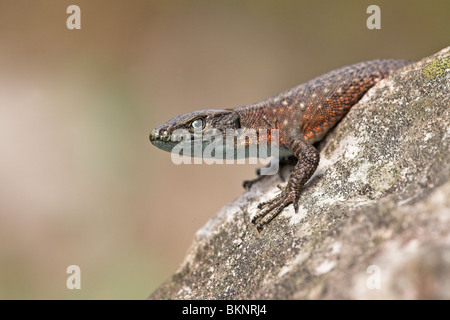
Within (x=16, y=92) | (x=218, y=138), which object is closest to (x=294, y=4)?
(x=16, y=92)

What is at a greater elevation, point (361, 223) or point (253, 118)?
point (253, 118)

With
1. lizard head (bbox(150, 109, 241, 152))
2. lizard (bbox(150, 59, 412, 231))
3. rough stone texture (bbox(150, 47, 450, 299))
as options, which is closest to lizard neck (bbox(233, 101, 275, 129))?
lizard (bbox(150, 59, 412, 231))

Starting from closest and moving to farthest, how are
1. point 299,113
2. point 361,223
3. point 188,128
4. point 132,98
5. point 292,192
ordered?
1. point 361,223
2. point 292,192
3. point 188,128
4. point 299,113
5. point 132,98

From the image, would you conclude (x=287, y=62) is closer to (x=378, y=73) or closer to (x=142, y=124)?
(x=142, y=124)

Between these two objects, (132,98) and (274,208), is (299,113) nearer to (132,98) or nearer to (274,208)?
(274,208)

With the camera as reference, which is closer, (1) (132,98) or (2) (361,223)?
(2) (361,223)

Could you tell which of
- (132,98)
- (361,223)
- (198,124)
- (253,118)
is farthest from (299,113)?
(132,98)

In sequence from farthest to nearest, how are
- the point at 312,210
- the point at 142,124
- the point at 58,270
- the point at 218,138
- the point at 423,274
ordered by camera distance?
the point at 142,124 < the point at 58,270 < the point at 218,138 < the point at 312,210 < the point at 423,274
